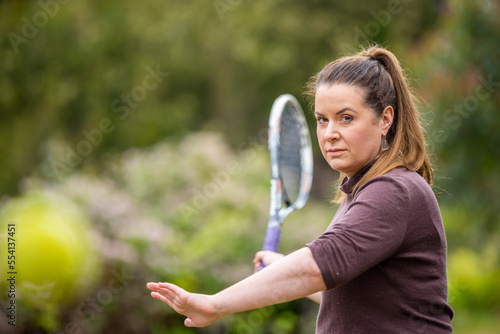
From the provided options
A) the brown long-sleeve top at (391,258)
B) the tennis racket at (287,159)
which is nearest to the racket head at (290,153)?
the tennis racket at (287,159)

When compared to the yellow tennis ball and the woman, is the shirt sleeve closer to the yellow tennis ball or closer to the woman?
the woman

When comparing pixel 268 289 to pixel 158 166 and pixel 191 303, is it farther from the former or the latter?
pixel 158 166

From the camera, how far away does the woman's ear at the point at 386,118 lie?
6.71 feet

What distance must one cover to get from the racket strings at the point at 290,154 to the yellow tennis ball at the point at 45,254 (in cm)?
219

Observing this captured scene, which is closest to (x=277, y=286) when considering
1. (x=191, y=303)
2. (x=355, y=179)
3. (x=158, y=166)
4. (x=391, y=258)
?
(x=191, y=303)

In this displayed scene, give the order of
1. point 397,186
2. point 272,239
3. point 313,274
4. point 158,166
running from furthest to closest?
point 158,166, point 272,239, point 397,186, point 313,274

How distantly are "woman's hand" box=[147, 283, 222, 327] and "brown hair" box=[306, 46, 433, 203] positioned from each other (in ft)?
2.14

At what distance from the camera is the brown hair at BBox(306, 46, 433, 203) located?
2002mm

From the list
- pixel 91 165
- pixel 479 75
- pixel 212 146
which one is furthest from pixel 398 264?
pixel 91 165

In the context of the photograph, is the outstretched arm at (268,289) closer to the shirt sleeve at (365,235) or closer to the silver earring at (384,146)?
the shirt sleeve at (365,235)

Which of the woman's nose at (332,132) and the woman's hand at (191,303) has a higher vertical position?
the woman's nose at (332,132)

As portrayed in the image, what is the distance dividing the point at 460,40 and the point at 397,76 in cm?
539

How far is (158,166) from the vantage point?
26.0 feet

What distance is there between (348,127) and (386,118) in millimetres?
167
